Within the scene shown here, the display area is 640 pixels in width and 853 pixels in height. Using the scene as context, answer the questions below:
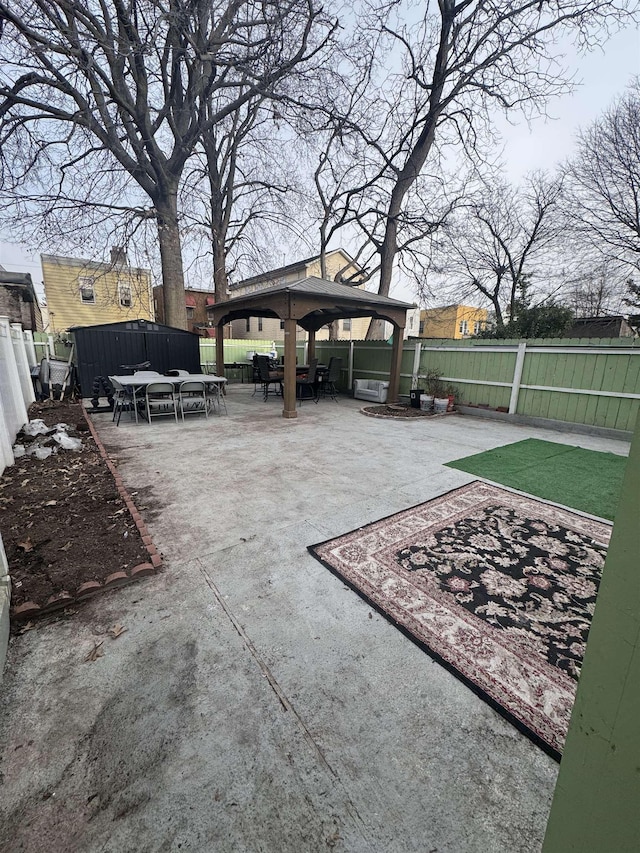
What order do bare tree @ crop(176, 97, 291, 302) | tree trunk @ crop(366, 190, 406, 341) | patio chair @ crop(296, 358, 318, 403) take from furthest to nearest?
tree trunk @ crop(366, 190, 406, 341), bare tree @ crop(176, 97, 291, 302), patio chair @ crop(296, 358, 318, 403)

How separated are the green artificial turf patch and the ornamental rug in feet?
1.35

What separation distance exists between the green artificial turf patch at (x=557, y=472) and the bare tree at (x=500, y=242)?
36.1 ft

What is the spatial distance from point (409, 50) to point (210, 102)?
20.6 ft

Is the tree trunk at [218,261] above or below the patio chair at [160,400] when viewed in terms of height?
above

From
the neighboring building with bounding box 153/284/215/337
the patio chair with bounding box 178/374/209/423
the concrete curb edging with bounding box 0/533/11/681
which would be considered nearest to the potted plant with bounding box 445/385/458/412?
the patio chair with bounding box 178/374/209/423

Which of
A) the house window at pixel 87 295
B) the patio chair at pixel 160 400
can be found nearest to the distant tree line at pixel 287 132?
the patio chair at pixel 160 400

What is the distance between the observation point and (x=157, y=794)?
47.1 inches

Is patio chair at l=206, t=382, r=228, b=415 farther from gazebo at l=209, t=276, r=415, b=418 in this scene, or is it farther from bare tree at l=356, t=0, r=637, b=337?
bare tree at l=356, t=0, r=637, b=337

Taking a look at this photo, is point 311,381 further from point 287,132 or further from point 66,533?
point 287,132

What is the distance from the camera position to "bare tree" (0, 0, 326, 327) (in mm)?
7176

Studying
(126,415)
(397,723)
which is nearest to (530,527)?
(397,723)

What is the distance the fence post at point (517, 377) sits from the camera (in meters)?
7.19

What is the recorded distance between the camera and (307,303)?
7.16 meters

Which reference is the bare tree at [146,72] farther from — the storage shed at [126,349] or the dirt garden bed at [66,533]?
the dirt garden bed at [66,533]
